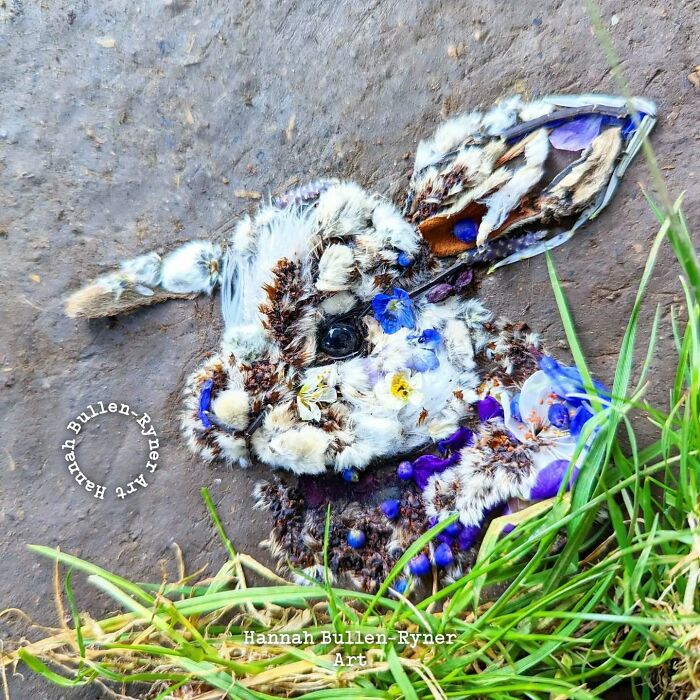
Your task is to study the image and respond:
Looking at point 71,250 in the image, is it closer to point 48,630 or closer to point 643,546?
point 48,630

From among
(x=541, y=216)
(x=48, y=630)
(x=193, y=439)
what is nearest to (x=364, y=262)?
(x=541, y=216)

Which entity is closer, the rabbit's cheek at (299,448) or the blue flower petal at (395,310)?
the rabbit's cheek at (299,448)

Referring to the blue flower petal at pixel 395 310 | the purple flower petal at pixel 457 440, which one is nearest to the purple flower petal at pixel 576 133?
the blue flower petal at pixel 395 310

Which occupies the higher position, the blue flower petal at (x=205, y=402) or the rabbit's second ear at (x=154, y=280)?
the rabbit's second ear at (x=154, y=280)

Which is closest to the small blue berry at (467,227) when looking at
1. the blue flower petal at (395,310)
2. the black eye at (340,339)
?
the blue flower petal at (395,310)

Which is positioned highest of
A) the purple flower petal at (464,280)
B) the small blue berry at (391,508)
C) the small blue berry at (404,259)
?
the small blue berry at (404,259)

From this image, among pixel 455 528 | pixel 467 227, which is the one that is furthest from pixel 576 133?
pixel 455 528

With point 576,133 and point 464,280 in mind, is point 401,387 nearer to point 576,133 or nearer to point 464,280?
point 464,280

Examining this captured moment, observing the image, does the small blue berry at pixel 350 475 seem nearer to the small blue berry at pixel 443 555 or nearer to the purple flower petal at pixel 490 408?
the small blue berry at pixel 443 555
